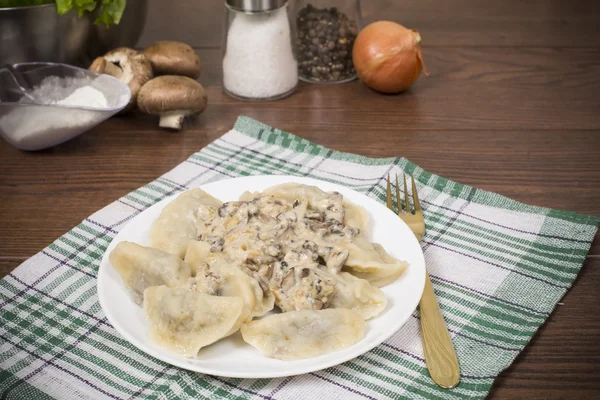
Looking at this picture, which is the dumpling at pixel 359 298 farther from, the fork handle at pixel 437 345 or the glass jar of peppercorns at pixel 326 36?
the glass jar of peppercorns at pixel 326 36

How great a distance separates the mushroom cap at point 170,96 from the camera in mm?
1898

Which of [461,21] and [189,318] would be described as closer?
[189,318]

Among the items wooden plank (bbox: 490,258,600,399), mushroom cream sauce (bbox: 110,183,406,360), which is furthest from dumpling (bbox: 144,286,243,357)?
wooden plank (bbox: 490,258,600,399)

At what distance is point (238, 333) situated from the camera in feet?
3.75

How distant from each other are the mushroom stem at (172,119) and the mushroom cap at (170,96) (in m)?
0.01

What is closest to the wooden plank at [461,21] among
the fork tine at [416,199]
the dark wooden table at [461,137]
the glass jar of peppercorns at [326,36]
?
the dark wooden table at [461,137]

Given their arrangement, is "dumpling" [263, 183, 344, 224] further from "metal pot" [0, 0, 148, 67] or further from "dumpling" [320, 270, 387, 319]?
"metal pot" [0, 0, 148, 67]

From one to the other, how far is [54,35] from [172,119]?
0.37m

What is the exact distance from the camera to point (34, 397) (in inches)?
43.8

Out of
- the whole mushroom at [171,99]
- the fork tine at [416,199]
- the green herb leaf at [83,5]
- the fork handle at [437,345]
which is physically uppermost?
the green herb leaf at [83,5]

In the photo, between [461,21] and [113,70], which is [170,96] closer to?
[113,70]

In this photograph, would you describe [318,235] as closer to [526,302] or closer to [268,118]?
[526,302]

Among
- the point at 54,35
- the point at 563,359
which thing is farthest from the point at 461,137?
the point at 54,35

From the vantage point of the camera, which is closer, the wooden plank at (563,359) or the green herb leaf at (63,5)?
the wooden plank at (563,359)
